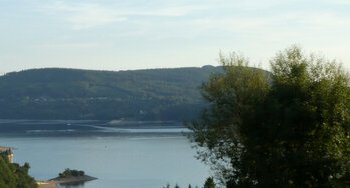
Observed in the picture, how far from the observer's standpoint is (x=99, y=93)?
406ft

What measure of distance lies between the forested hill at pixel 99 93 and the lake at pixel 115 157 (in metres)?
23.6

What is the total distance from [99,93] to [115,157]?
70.6 metres

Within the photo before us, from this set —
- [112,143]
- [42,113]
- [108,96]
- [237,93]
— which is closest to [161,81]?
[108,96]

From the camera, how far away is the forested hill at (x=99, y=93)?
110 metres

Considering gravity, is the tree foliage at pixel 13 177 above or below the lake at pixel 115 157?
above

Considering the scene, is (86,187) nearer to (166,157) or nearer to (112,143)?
(166,157)

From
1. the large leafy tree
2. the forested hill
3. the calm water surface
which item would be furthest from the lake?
the large leafy tree

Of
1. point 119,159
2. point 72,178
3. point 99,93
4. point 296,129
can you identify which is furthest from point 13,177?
point 99,93

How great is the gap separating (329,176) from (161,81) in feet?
402

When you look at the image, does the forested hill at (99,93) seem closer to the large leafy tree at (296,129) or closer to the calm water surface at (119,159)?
the calm water surface at (119,159)

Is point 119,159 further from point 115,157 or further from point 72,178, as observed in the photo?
point 72,178

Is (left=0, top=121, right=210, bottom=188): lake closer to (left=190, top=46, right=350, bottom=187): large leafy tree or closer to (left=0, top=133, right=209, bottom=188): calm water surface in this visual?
(left=0, top=133, right=209, bottom=188): calm water surface

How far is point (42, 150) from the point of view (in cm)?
6178

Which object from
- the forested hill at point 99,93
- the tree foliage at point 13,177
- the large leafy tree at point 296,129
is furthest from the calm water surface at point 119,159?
the large leafy tree at point 296,129
